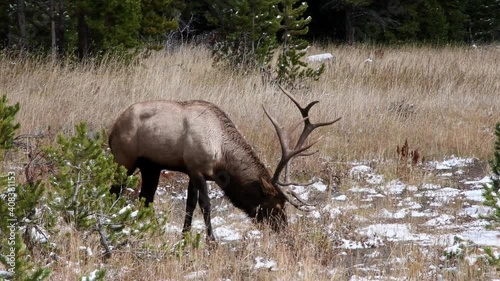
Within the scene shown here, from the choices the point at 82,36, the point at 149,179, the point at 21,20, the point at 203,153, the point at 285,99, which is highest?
the point at 21,20

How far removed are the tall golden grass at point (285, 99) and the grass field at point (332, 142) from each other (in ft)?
0.08

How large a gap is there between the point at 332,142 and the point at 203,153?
3728 millimetres

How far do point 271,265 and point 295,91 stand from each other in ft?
23.5

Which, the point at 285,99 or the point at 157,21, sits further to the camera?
the point at 157,21

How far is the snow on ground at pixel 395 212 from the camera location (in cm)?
630

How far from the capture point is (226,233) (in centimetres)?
652

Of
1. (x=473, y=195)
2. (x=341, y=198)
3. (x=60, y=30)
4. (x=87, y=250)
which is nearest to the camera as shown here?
(x=87, y=250)

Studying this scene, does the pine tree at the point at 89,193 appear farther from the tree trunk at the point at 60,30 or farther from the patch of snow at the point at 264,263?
the tree trunk at the point at 60,30

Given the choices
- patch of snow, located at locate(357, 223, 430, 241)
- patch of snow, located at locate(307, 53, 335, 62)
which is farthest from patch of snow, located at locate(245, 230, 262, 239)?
patch of snow, located at locate(307, 53, 335, 62)

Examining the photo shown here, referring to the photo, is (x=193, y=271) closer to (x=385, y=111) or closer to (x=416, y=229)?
(x=416, y=229)

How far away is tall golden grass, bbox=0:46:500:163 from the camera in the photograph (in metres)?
9.65

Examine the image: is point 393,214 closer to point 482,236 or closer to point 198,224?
point 482,236

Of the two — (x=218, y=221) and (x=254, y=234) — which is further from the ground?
(x=254, y=234)

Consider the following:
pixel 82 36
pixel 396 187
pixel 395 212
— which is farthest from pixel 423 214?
pixel 82 36
